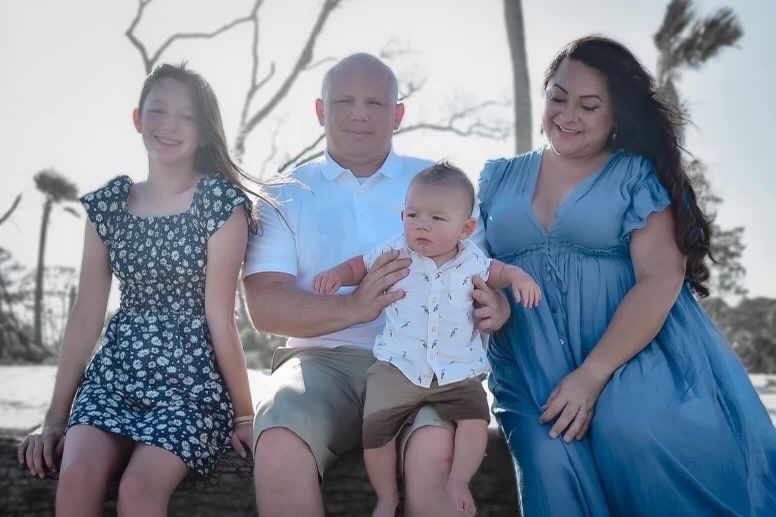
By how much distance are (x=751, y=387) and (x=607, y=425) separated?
60cm

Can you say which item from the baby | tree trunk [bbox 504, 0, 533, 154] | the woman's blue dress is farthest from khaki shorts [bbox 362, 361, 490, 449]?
tree trunk [bbox 504, 0, 533, 154]

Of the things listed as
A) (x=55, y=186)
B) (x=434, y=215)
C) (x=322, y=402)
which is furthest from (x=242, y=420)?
(x=55, y=186)

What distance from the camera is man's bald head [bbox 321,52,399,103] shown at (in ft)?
11.0

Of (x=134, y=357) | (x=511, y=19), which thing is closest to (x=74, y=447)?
(x=134, y=357)

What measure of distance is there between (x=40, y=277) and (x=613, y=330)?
30.9 feet

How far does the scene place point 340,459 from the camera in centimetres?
286

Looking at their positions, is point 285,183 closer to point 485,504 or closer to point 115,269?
point 115,269

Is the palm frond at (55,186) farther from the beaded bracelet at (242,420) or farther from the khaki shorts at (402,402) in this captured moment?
the khaki shorts at (402,402)

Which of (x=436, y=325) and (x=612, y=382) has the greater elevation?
(x=436, y=325)

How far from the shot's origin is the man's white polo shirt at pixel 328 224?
10.4ft

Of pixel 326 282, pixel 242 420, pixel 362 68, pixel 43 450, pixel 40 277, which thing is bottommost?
pixel 40 277

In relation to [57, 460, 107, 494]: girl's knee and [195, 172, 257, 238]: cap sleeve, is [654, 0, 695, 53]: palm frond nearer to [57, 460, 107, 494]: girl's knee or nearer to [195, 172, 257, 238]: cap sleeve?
[195, 172, 257, 238]: cap sleeve

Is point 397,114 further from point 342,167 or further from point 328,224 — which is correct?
point 328,224

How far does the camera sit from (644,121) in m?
3.04
